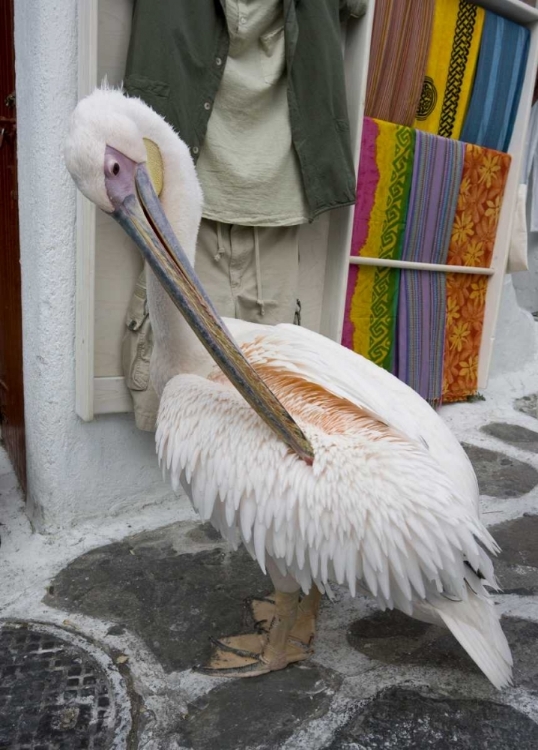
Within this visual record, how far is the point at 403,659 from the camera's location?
1.72 meters

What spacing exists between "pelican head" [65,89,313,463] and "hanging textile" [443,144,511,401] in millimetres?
2445

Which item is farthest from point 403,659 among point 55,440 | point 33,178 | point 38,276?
point 33,178

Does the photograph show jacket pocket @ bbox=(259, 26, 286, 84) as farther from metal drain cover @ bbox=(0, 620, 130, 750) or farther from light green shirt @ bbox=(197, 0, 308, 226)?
metal drain cover @ bbox=(0, 620, 130, 750)

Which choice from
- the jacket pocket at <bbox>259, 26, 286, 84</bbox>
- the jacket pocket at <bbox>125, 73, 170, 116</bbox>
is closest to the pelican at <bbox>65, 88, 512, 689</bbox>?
the jacket pocket at <bbox>125, 73, 170, 116</bbox>

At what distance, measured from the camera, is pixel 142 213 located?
1.41m

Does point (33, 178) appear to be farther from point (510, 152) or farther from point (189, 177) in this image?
point (510, 152)

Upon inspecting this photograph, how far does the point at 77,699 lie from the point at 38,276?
4.49ft

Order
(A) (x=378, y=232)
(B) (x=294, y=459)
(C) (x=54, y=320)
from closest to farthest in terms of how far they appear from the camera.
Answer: (B) (x=294, y=459), (C) (x=54, y=320), (A) (x=378, y=232)

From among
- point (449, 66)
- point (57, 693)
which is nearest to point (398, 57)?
point (449, 66)

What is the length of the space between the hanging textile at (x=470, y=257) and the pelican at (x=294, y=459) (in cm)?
213

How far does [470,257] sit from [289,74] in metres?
1.76

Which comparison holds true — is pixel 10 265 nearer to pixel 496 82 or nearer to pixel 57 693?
pixel 57 693

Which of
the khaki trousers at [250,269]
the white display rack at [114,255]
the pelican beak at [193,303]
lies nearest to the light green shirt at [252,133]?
the khaki trousers at [250,269]

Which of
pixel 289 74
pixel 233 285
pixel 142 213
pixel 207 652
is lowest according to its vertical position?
pixel 207 652
